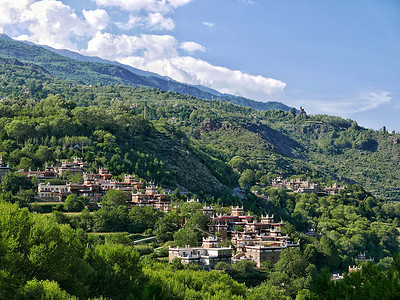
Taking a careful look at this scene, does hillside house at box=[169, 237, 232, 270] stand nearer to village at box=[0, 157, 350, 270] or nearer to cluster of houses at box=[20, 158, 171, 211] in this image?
village at box=[0, 157, 350, 270]

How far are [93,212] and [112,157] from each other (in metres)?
25.9

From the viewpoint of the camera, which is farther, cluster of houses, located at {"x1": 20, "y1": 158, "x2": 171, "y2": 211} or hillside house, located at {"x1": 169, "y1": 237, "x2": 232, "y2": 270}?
cluster of houses, located at {"x1": 20, "y1": 158, "x2": 171, "y2": 211}

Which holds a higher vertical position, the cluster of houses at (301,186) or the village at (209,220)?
the cluster of houses at (301,186)

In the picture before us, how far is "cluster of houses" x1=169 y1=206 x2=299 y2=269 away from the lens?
58.9 m

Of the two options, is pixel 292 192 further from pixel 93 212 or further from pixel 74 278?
pixel 74 278

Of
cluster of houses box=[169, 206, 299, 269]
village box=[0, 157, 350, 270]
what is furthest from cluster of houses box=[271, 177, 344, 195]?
village box=[0, 157, 350, 270]

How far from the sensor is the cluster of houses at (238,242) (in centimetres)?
5888

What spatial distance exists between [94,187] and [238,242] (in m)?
24.6

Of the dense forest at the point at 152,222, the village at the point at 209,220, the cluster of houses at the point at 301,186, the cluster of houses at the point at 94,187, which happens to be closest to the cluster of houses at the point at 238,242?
the village at the point at 209,220

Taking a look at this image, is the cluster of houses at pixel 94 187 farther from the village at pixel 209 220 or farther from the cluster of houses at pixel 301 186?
the cluster of houses at pixel 301 186

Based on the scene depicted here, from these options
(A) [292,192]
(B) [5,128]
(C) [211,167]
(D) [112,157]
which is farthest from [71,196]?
(A) [292,192]

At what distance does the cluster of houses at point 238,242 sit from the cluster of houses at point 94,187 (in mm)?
9484

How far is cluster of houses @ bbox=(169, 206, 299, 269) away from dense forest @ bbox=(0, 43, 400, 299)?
1.81 metres

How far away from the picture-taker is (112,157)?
96.0 metres
